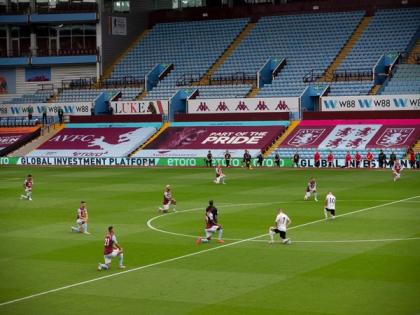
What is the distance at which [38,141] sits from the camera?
89.1 m

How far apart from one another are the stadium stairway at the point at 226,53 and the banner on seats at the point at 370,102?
1615cm

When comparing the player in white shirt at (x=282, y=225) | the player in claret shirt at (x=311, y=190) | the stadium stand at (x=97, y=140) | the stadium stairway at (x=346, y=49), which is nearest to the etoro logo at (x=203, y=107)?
the stadium stand at (x=97, y=140)

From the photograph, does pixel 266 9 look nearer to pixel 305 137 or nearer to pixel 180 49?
pixel 180 49

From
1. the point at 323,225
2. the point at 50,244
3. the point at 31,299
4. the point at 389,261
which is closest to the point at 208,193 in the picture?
the point at 323,225

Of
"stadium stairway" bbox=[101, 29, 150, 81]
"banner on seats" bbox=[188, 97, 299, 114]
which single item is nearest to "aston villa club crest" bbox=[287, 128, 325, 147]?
"banner on seats" bbox=[188, 97, 299, 114]

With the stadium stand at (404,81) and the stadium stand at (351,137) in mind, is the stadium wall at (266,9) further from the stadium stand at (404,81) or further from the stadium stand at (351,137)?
the stadium stand at (351,137)

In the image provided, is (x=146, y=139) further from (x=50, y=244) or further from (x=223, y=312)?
(x=223, y=312)

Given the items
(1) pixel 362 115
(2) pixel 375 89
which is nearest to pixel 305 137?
(1) pixel 362 115

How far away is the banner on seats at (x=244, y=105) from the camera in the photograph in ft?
268

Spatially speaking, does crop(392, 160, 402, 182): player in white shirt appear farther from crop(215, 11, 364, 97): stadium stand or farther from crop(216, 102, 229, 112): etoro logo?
crop(216, 102, 229, 112): etoro logo

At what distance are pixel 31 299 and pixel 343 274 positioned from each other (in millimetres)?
9765

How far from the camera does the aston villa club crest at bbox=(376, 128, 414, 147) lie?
71562 mm

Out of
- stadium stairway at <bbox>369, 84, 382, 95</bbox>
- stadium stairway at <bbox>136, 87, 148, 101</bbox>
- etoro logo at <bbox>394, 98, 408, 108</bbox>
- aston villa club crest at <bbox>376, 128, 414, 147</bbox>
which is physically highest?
stadium stairway at <bbox>136, 87, 148, 101</bbox>

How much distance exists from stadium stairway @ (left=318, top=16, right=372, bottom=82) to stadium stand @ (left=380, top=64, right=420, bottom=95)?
6.41 meters
